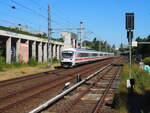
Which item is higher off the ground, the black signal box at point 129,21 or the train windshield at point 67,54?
the black signal box at point 129,21

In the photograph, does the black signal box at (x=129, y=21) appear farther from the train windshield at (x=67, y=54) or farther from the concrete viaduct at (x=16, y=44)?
the concrete viaduct at (x=16, y=44)

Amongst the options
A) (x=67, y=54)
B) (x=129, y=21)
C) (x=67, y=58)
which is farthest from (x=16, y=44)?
(x=129, y=21)

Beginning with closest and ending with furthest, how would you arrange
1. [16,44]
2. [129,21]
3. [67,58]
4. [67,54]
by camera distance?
[129,21] → [67,58] → [67,54] → [16,44]

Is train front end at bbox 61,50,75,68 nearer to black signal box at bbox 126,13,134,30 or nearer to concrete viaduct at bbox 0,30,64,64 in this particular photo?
concrete viaduct at bbox 0,30,64,64

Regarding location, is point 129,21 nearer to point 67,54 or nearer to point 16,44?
point 67,54

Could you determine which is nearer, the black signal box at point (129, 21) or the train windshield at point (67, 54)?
the black signal box at point (129, 21)

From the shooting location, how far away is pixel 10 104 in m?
12.1

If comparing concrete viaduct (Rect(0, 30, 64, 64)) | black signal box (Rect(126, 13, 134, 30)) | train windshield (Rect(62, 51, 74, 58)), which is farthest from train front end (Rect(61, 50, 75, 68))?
black signal box (Rect(126, 13, 134, 30))

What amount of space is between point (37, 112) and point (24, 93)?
232 inches

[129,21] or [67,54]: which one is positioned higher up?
[129,21]

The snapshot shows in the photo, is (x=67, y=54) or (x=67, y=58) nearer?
(x=67, y=58)

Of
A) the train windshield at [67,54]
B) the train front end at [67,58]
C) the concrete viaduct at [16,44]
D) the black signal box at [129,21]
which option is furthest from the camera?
the concrete viaduct at [16,44]

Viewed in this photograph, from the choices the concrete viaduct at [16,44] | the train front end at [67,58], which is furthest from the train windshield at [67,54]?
the concrete viaduct at [16,44]

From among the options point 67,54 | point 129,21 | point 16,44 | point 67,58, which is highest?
point 129,21
